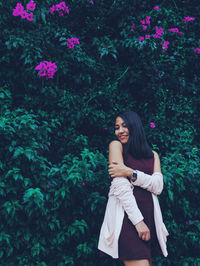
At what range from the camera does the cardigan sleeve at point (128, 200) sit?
2.32 metres

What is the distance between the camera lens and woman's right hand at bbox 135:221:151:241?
2320 millimetres

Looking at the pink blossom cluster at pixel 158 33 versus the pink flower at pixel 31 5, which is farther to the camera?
the pink blossom cluster at pixel 158 33

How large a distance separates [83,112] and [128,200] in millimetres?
2162

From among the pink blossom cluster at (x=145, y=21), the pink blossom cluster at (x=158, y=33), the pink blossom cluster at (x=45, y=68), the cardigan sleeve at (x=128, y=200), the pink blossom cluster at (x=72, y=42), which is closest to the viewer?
the cardigan sleeve at (x=128, y=200)

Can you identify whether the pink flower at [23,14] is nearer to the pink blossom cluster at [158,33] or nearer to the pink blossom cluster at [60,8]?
the pink blossom cluster at [60,8]

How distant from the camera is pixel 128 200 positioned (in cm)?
233

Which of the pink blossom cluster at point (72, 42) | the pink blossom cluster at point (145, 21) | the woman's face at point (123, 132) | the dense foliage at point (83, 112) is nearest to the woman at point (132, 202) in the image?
the woman's face at point (123, 132)

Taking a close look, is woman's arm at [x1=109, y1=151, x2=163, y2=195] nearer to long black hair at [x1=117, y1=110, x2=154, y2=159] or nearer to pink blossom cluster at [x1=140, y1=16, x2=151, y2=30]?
long black hair at [x1=117, y1=110, x2=154, y2=159]

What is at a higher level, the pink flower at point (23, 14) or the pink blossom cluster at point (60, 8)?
the pink blossom cluster at point (60, 8)

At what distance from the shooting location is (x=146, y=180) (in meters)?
2.42

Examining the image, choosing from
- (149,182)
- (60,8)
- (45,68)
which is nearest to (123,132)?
(149,182)

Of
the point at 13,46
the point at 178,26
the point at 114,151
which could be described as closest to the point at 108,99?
the point at 13,46

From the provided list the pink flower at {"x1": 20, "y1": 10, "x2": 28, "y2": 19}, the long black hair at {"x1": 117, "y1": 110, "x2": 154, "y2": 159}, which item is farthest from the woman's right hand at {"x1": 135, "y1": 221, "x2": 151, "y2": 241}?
the pink flower at {"x1": 20, "y1": 10, "x2": 28, "y2": 19}

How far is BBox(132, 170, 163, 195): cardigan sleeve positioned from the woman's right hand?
0.28 metres
